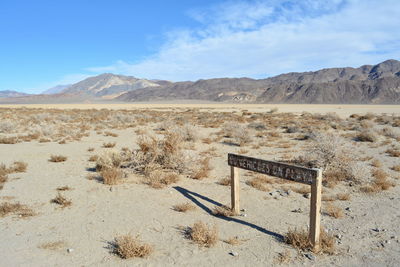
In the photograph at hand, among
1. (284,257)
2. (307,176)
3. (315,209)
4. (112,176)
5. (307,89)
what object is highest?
(307,89)

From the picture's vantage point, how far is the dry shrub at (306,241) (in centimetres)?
412

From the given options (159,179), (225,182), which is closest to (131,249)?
(159,179)

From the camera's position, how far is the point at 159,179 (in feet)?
24.3

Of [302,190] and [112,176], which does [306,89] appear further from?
[112,176]

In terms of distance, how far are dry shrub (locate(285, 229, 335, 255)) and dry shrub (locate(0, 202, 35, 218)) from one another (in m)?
4.84

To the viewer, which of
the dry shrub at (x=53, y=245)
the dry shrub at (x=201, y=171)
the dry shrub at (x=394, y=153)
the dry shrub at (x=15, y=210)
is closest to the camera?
the dry shrub at (x=53, y=245)

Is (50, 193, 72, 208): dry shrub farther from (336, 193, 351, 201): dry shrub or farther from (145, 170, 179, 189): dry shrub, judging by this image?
(336, 193, 351, 201): dry shrub

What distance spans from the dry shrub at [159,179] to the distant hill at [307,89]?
11680 centimetres

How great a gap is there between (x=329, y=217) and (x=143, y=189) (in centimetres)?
417

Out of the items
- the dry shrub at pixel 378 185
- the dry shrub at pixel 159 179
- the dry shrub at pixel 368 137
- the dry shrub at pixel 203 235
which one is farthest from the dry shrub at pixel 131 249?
the dry shrub at pixel 368 137

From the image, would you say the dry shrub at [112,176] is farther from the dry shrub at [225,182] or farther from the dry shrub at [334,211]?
the dry shrub at [334,211]

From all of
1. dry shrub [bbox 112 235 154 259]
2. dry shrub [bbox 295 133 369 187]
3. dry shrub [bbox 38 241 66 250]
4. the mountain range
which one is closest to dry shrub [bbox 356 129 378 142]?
dry shrub [bbox 295 133 369 187]

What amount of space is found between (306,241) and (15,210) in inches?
217

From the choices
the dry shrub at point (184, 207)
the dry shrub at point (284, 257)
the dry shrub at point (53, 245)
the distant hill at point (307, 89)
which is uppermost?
the distant hill at point (307, 89)
